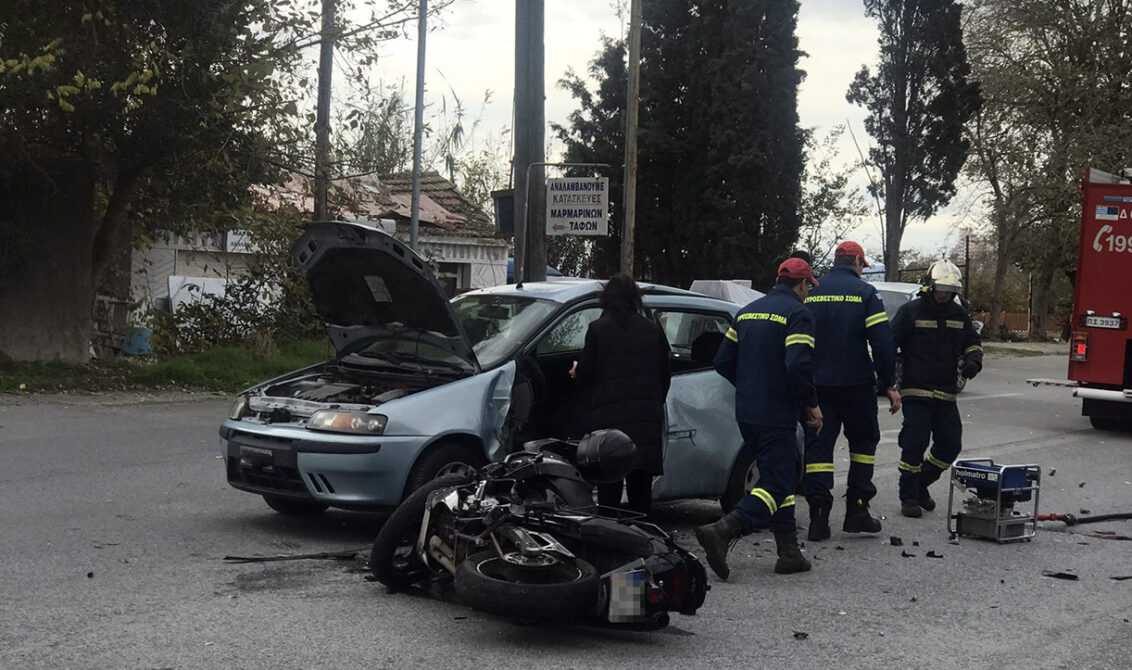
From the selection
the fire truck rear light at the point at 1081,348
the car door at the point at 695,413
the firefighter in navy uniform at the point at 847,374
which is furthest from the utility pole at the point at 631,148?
the firefighter in navy uniform at the point at 847,374

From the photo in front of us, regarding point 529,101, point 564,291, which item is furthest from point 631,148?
point 564,291

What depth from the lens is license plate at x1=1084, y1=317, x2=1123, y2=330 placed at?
1574cm

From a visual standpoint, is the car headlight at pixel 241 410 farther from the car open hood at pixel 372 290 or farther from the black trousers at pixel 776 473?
the black trousers at pixel 776 473

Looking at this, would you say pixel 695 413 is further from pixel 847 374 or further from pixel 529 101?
pixel 529 101

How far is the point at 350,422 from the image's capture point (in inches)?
291

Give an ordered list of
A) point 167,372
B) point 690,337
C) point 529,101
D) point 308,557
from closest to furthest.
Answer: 1. point 308,557
2. point 690,337
3. point 529,101
4. point 167,372

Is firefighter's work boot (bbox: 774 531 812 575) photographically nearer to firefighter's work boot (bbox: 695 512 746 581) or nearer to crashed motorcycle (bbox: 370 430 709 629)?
firefighter's work boot (bbox: 695 512 746 581)

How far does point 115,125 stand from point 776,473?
11.1m

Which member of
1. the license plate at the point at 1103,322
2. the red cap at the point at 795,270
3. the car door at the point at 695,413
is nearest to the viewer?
the red cap at the point at 795,270

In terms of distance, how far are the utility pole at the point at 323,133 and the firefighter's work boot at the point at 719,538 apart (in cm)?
1335

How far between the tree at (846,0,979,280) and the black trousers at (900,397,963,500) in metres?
28.9

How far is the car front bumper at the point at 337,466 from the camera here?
730 centimetres

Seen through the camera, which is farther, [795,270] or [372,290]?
[372,290]

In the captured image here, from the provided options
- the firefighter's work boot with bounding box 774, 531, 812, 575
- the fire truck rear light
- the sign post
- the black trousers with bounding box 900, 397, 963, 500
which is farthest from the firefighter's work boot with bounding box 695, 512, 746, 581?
the fire truck rear light
